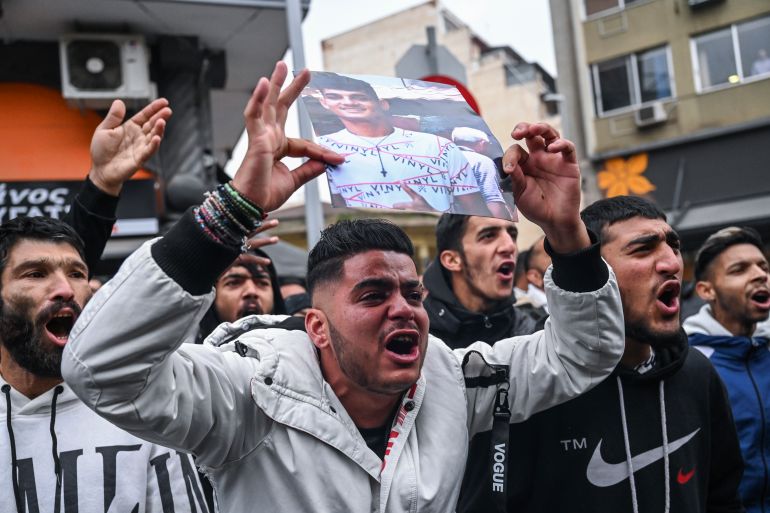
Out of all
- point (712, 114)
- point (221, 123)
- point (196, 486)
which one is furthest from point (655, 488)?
point (712, 114)

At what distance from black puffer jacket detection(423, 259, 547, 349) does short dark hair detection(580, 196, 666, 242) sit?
3.64 feet

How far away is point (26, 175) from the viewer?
751cm

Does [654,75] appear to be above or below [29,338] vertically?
above

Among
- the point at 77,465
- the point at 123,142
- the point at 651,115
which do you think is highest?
the point at 651,115

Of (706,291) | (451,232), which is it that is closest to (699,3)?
(706,291)

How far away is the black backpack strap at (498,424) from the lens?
238cm

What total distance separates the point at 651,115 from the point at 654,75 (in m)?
1.20

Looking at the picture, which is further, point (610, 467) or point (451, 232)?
point (451, 232)

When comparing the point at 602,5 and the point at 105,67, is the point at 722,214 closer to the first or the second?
the point at 602,5

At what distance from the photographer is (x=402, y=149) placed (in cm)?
230

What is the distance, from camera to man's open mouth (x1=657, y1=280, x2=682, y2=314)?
288cm

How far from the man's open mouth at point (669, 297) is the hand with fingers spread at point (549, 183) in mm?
608

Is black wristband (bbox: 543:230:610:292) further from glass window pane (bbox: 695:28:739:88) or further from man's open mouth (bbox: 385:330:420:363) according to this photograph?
glass window pane (bbox: 695:28:739:88)

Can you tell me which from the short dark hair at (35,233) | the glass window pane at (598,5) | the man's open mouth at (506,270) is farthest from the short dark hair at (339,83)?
the glass window pane at (598,5)
